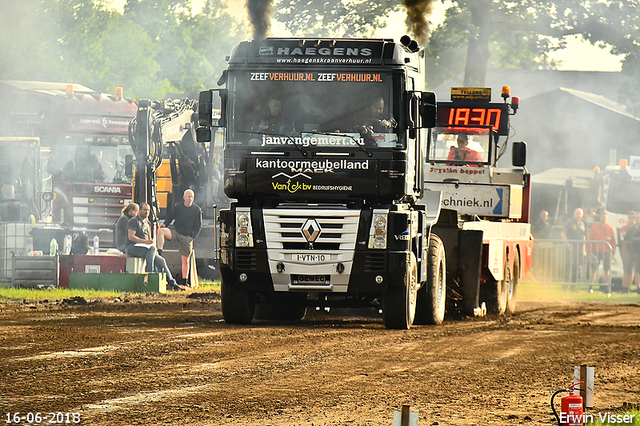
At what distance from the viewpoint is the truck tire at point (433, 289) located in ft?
47.3

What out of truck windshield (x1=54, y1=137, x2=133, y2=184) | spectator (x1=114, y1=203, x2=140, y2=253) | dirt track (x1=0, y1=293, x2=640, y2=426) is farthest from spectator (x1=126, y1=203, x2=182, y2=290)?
truck windshield (x1=54, y1=137, x2=133, y2=184)

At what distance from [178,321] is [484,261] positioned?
4854mm

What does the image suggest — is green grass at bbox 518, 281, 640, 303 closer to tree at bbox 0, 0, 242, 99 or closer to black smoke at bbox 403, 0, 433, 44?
black smoke at bbox 403, 0, 433, 44

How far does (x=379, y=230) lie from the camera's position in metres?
12.9

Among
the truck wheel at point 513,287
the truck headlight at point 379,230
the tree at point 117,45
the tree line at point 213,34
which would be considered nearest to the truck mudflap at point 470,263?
the truck wheel at point 513,287

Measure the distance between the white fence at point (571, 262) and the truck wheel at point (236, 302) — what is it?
487 inches

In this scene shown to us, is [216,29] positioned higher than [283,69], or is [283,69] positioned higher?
[216,29]

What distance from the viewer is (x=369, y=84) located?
12.9 m

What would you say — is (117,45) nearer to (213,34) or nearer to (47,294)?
(213,34)

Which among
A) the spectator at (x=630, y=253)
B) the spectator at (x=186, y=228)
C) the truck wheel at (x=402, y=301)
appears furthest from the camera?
the spectator at (x=630, y=253)

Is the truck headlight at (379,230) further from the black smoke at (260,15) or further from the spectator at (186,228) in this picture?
the spectator at (186,228)

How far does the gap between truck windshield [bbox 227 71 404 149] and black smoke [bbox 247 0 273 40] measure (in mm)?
5656

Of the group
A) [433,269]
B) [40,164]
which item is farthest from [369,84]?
[40,164]

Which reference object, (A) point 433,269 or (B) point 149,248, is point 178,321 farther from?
(B) point 149,248
